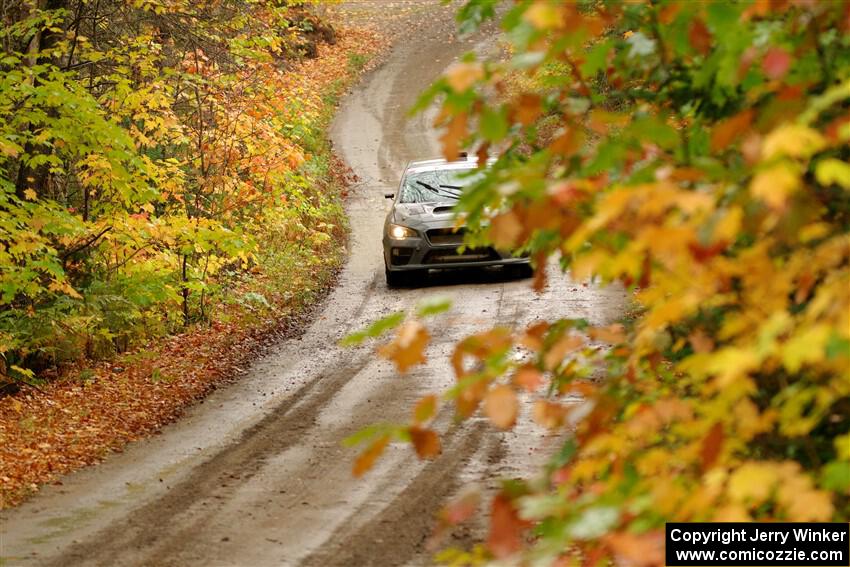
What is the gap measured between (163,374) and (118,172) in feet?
9.06

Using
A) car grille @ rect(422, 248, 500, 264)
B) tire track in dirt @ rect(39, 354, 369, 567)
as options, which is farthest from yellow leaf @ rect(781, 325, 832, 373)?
car grille @ rect(422, 248, 500, 264)

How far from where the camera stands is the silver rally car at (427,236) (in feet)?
54.6

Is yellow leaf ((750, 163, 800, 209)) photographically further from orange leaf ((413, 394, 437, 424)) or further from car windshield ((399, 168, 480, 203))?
car windshield ((399, 168, 480, 203))

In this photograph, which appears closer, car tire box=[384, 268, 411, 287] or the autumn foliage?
the autumn foliage

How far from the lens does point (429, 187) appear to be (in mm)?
17609

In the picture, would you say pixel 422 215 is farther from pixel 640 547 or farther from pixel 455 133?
pixel 640 547

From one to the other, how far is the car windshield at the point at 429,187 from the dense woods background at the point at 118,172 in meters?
1.95

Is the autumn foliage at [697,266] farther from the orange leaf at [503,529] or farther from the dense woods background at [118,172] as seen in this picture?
the dense woods background at [118,172]

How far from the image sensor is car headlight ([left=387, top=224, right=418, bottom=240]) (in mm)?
16891

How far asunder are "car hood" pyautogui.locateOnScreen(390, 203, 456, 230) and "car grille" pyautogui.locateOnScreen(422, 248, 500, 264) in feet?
1.46

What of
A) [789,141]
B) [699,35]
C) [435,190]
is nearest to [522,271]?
[435,190]

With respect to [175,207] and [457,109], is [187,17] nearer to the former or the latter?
[175,207]

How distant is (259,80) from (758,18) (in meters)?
14.5

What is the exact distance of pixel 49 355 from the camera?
1352cm
